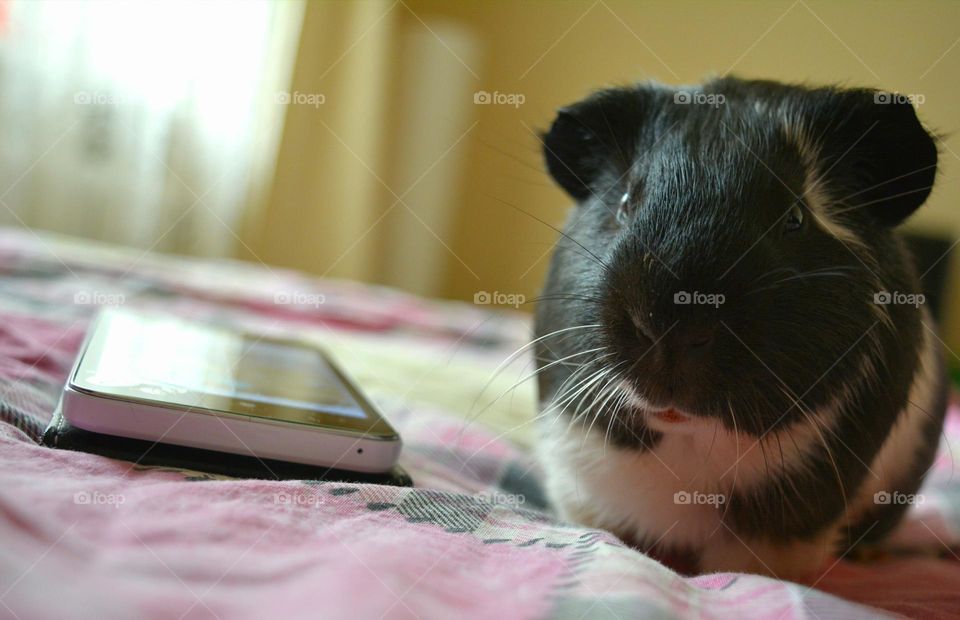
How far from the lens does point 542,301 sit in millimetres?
1255

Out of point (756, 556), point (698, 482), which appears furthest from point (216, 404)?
point (756, 556)

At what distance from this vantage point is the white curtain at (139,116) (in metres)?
3.85

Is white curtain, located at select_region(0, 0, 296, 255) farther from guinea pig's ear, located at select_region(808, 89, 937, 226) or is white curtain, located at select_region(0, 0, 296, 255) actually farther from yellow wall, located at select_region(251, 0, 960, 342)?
guinea pig's ear, located at select_region(808, 89, 937, 226)

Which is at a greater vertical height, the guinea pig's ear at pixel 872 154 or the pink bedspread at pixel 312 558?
the guinea pig's ear at pixel 872 154

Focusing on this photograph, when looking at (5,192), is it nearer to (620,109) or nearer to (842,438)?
(620,109)

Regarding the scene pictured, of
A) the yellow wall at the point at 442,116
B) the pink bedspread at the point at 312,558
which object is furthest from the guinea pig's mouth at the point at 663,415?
the yellow wall at the point at 442,116

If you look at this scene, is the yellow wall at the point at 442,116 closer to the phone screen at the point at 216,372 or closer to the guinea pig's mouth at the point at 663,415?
the phone screen at the point at 216,372

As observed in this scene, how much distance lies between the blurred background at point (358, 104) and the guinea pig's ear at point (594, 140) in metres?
1.72

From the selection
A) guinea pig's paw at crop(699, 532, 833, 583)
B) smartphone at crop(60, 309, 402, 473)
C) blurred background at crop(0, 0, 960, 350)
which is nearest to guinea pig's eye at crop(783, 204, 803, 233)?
guinea pig's paw at crop(699, 532, 833, 583)

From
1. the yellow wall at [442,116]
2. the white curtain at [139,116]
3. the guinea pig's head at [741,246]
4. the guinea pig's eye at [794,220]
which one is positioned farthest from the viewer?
the yellow wall at [442,116]

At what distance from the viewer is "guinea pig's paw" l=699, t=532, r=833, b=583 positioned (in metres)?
1.11

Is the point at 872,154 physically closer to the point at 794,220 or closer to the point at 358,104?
the point at 794,220

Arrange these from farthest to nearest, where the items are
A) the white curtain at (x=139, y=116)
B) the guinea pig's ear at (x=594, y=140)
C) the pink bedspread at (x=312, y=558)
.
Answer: the white curtain at (x=139, y=116), the guinea pig's ear at (x=594, y=140), the pink bedspread at (x=312, y=558)

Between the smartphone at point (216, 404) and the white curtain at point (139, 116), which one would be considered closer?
the smartphone at point (216, 404)
